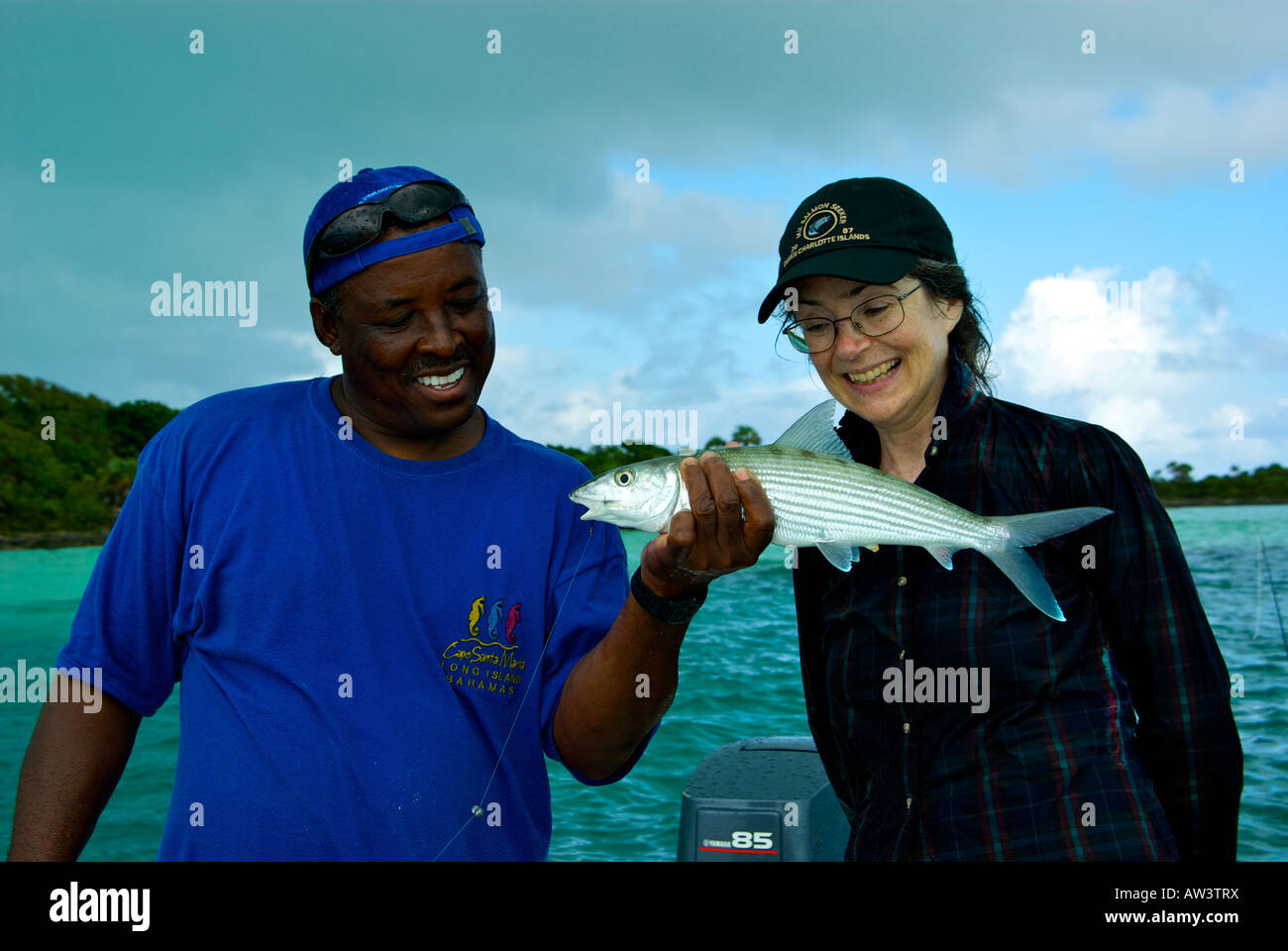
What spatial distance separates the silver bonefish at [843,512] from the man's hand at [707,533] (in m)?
0.10

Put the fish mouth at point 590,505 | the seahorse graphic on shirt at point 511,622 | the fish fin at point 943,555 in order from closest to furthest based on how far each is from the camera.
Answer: the seahorse graphic on shirt at point 511,622 → the fish mouth at point 590,505 → the fish fin at point 943,555

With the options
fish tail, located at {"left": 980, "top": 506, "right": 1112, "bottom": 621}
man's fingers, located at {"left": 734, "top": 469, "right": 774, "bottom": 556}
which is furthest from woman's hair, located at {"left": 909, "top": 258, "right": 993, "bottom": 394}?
man's fingers, located at {"left": 734, "top": 469, "right": 774, "bottom": 556}

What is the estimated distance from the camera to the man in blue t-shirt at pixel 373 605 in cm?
240

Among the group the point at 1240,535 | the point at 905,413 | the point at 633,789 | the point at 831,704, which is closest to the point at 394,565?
the point at 831,704

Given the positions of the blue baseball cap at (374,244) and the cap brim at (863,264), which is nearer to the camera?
the blue baseball cap at (374,244)

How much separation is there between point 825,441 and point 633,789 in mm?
9083

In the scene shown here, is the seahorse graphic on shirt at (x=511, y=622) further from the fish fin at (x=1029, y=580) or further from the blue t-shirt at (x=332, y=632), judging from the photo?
the fish fin at (x=1029, y=580)

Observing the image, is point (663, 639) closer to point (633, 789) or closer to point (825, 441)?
point (825, 441)

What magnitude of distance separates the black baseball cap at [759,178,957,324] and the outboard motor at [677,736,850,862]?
2.43 meters

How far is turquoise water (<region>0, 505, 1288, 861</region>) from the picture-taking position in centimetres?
1006

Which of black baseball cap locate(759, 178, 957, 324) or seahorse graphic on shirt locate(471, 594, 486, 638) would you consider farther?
black baseball cap locate(759, 178, 957, 324)

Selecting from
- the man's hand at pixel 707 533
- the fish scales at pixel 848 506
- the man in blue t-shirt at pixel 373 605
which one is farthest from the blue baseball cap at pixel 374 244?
the fish scales at pixel 848 506

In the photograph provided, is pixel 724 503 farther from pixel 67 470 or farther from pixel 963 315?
pixel 67 470

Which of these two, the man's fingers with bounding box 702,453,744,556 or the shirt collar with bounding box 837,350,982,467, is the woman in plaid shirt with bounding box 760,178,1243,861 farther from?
the man's fingers with bounding box 702,453,744,556
